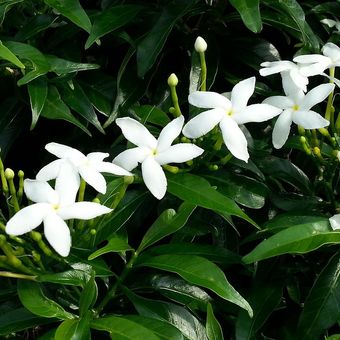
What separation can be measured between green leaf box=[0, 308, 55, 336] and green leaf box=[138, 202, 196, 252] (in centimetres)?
21

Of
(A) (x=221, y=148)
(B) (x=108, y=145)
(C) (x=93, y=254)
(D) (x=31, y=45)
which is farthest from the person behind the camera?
(B) (x=108, y=145)

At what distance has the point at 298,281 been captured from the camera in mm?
1405

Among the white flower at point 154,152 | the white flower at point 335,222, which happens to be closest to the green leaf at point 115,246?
the white flower at point 154,152

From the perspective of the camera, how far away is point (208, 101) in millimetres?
1181

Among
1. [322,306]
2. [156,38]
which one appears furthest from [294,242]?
[156,38]

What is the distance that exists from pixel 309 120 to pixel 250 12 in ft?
0.75

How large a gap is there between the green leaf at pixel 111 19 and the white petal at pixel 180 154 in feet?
1.02

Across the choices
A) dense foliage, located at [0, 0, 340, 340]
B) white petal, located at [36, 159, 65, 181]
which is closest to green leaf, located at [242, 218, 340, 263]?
dense foliage, located at [0, 0, 340, 340]

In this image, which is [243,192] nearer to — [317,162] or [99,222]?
[317,162]

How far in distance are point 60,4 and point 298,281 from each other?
71 cm

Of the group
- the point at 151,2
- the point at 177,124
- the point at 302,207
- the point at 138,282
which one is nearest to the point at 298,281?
the point at 302,207

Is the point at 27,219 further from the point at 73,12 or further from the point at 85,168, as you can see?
the point at 73,12

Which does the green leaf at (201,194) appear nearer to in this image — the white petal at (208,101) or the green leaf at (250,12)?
the white petal at (208,101)

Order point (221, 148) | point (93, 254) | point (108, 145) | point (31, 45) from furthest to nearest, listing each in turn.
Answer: point (108, 145) → point (31, 45) → point (221, 148) → point (93, 254)
